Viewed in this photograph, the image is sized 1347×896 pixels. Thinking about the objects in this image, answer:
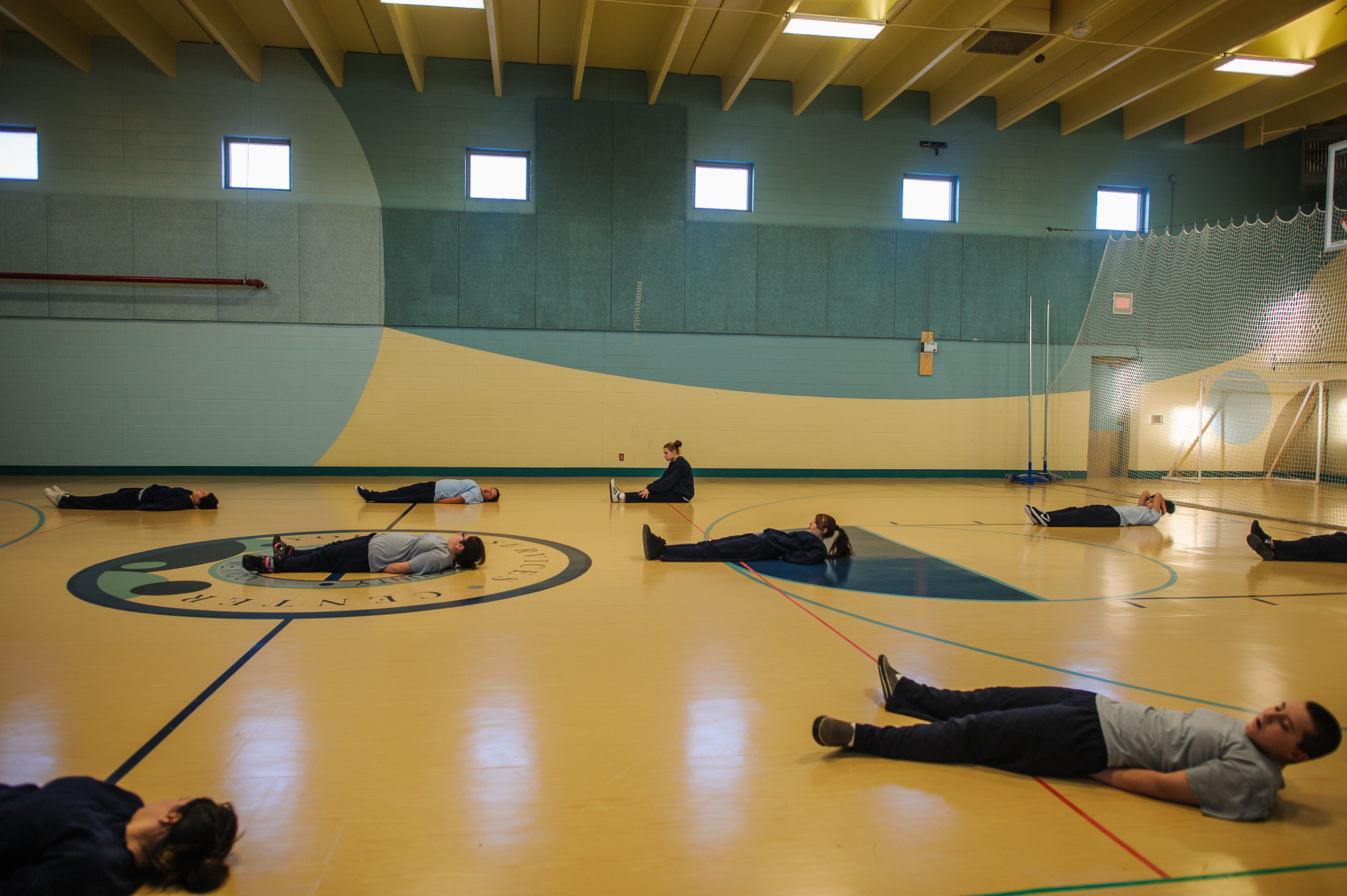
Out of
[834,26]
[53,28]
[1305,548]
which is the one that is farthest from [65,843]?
[53,28]

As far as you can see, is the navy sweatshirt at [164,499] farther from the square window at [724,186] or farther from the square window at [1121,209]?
the square window at [1121,209]

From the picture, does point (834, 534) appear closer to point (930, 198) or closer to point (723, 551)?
point (723, 551)

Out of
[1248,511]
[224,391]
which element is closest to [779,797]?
[1248,511]

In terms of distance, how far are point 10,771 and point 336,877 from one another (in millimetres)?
1577

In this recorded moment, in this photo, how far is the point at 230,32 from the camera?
11.9 meters

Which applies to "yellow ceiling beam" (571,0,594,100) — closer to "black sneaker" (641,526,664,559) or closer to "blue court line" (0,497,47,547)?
"black sneaker" (641,526,664,559)

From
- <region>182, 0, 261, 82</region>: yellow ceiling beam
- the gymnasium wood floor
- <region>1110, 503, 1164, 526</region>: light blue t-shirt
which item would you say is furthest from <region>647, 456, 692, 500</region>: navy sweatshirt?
<region>182, 0, 261, 82</region>: yellow ceiling beam

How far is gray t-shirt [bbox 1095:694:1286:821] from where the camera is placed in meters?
2.65

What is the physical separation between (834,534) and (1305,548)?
14.8 ft

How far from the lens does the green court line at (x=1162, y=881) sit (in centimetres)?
223

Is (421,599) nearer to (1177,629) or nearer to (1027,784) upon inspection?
(1027,784)

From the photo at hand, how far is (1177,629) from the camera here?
4.93 m

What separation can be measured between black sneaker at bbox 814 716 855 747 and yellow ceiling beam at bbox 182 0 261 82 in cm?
1241

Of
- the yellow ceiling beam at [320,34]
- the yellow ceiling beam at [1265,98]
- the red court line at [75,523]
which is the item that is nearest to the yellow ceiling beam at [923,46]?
the yellow ceiling beam at [1265,98]
